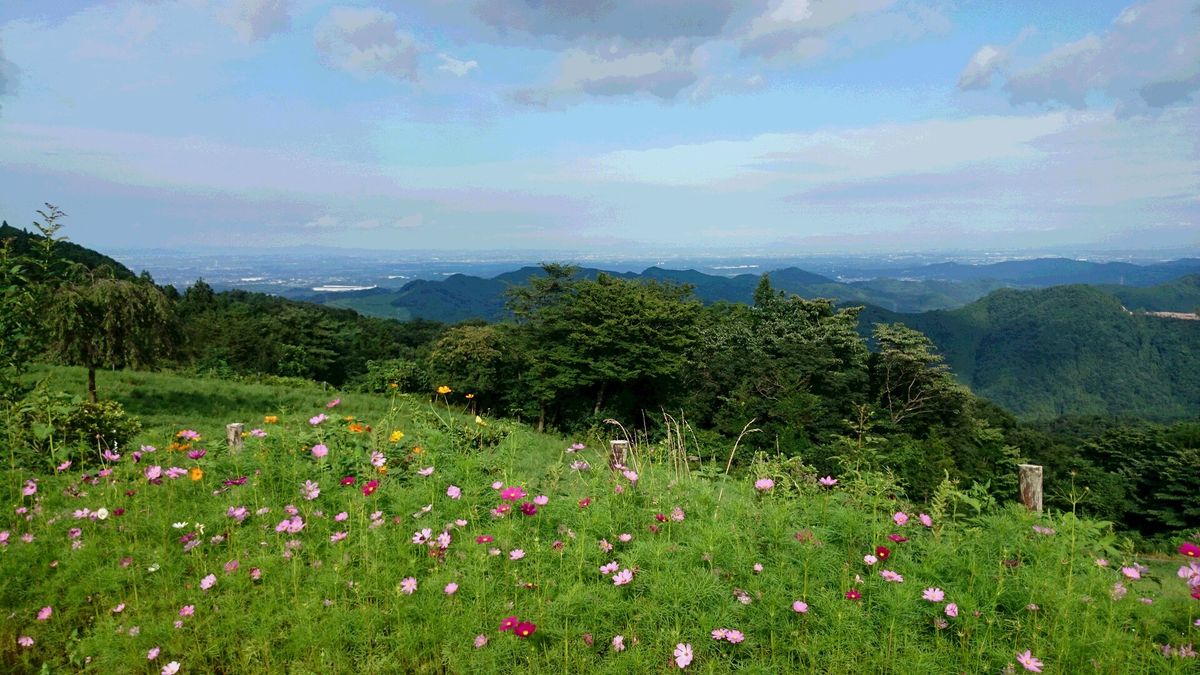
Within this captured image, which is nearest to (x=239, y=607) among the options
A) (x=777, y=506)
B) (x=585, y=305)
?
(x=777, y=506)

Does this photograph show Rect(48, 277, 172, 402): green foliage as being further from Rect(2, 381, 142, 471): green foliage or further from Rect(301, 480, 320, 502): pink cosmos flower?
Rect(301, 480, 320, 502): pink cosmos flower

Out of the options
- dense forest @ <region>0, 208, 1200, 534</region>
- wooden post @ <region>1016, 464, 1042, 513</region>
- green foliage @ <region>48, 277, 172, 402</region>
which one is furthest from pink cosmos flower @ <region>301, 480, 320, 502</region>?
green foliage @ <region>48, 277, 172, 402</region>

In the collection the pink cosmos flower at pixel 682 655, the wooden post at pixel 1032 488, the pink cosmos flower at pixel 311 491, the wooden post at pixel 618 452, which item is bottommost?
the wooden post at pixel 1032 488

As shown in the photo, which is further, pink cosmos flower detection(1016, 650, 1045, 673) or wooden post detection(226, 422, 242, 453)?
wooden post detection(226, 422, 242, 453)

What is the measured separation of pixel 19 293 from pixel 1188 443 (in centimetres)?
4264

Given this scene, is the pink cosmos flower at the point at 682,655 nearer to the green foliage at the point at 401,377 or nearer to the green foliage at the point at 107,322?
the green foliage at the point at 107,322

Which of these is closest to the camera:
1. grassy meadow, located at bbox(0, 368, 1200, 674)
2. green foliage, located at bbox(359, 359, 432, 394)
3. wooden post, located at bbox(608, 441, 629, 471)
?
grassy meadow, located at bbox(0, 368, 1200, 674)

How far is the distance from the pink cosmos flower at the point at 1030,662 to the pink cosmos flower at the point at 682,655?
1217mm

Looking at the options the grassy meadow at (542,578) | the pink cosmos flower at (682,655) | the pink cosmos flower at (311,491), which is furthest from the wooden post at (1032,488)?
the pink cosmos flower at (311,491)

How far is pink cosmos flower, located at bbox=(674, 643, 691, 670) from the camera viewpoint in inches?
83.6

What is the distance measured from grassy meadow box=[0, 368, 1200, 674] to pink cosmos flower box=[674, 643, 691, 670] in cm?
1

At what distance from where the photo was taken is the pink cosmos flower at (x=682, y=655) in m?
2.12

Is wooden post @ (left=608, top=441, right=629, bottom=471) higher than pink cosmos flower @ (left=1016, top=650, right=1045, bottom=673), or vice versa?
wooden post @ (left=608, top=441, right=629, bottom=471)

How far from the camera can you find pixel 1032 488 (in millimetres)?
4035
